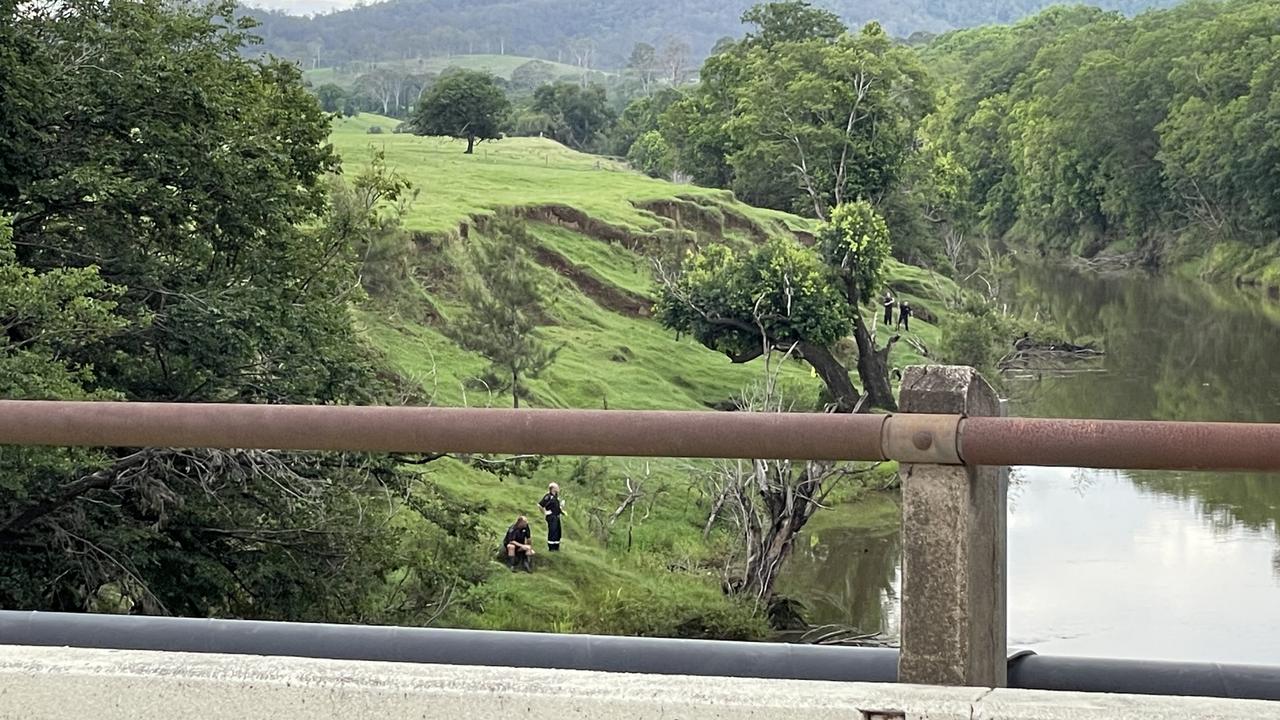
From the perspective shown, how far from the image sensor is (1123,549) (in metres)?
27.1

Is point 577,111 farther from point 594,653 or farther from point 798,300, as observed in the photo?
point 594,653

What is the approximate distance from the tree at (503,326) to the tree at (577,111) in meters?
77.3

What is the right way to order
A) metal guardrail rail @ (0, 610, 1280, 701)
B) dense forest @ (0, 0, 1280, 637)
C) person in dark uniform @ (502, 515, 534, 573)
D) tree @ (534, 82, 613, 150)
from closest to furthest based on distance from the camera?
metal guardrail rail @ (0, 610, 1280, 701) < dense forest @ (0, 0, 1280, 637) < person in dark uniform @ (502, 515, 534, 573) < tree @ (534, 82, 613, 150)

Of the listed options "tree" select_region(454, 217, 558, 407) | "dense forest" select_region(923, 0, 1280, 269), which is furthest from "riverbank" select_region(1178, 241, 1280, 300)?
"tree" select_region(454, 217, 558, 407)

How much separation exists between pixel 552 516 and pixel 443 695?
74.8ft

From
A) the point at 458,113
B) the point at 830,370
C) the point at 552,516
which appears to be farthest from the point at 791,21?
the point at 552,516

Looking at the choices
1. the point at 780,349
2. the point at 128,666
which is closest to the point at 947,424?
the point at 128,666

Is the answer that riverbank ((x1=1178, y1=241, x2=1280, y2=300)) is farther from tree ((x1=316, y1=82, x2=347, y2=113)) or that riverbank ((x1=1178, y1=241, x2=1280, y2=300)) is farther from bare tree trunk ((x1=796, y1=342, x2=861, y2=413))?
tree ((x1=316, y1=82, x2=347, y2=113))

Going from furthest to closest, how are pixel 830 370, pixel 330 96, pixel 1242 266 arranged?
pixel 330 96 → pixel 1242 266 → pixel 830 370

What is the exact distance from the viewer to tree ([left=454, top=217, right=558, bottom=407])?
34.1 meters

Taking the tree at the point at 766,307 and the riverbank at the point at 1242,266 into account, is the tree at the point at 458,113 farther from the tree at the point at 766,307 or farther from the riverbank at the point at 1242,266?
the tree at the point at 766,307

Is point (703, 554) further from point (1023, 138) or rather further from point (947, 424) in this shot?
point (1023, 138)

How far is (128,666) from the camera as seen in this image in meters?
2.55

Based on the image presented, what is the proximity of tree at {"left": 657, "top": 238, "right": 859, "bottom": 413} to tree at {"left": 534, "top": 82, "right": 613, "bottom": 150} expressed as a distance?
3072 inches
